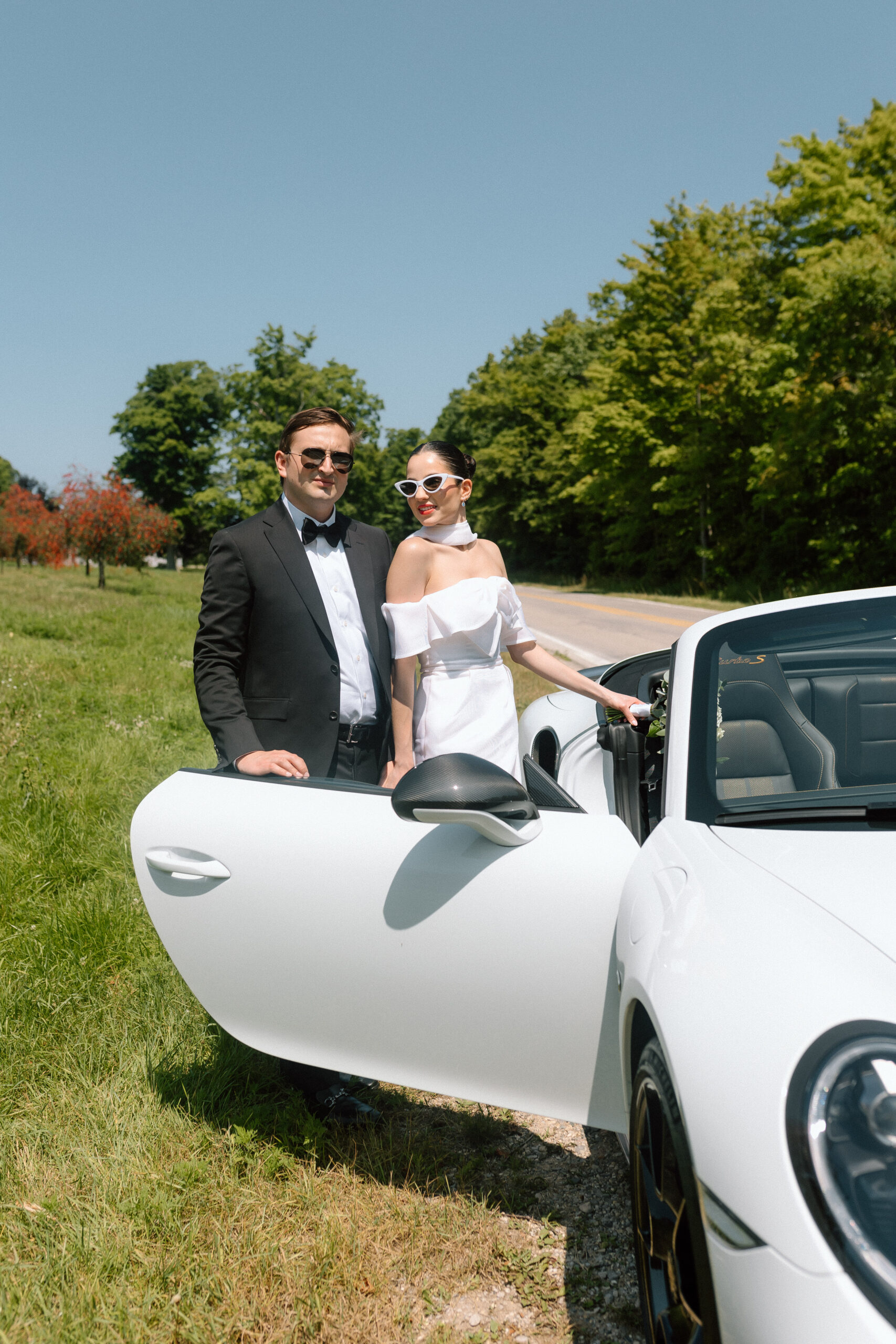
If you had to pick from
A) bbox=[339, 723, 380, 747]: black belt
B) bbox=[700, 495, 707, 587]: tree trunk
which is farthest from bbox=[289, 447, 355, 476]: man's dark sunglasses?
bbox=[700, 495, 707, 587]: tree trunk

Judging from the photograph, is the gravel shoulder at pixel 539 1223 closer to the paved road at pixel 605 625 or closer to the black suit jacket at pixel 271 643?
the black suit jacket at pixel 271 643

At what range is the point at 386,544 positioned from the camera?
3.08m

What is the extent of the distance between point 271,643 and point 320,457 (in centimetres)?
57

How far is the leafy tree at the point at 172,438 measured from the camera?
70625 millimetres

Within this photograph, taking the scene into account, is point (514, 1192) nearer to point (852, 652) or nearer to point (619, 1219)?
point (619, 1219)

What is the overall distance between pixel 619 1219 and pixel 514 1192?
28 cm

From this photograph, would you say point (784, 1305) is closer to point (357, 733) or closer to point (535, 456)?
point (357, 733)

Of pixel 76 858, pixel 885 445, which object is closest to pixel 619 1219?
pixel 76 858

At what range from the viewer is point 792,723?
2.50 metres

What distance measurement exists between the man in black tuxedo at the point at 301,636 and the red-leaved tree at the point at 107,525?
31173mm

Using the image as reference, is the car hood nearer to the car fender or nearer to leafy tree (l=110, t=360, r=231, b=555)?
the car fender

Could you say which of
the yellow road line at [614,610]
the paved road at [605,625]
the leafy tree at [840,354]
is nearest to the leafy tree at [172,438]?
the yellow road line at [614,610]

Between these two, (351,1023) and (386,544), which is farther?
(386,544)

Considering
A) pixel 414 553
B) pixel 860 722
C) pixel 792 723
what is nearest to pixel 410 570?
pixel 414 553
